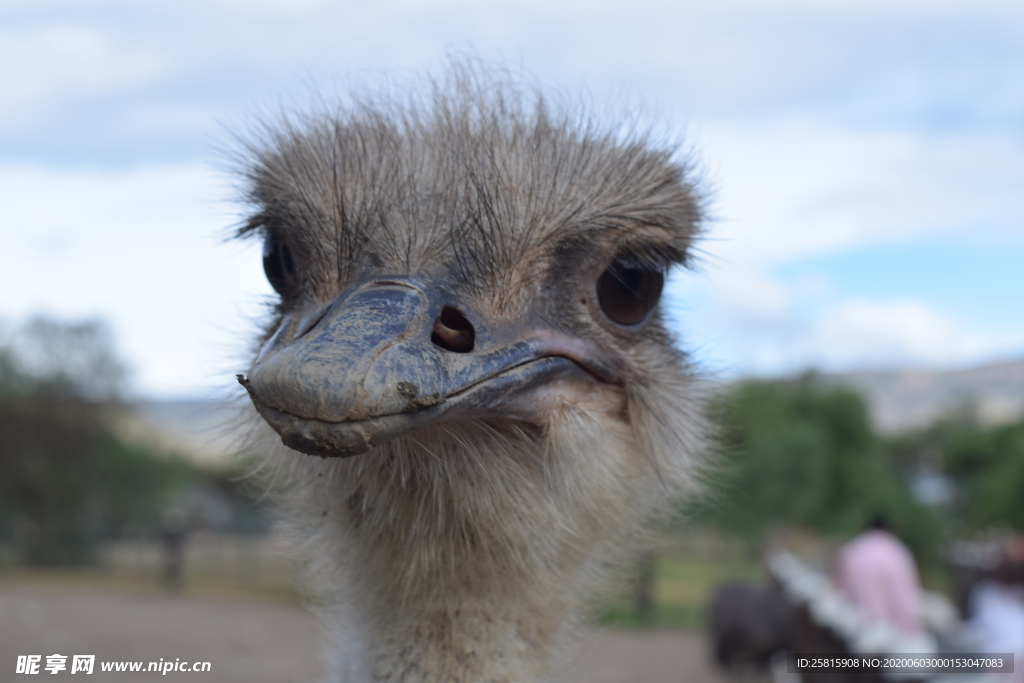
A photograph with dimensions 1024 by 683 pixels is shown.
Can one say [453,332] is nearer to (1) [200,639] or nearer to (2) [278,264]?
(2) [278,264]

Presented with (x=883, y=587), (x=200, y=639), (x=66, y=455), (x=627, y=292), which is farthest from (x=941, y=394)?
(x=627, y=292)

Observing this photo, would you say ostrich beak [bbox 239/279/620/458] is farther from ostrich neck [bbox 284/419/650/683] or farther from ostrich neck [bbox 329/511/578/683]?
ostrich neck [bbox 329/511/578/683]

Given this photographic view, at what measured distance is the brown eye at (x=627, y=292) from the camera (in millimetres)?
1697

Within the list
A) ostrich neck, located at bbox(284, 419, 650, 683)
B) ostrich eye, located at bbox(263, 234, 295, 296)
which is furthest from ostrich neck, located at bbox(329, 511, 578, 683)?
ostrich eye, located at bbox(263, 234, 295, 296)

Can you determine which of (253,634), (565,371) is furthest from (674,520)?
(253,634)

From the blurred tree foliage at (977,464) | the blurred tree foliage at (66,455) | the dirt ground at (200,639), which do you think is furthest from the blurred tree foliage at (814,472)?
the blurred tree foliage at (66,455)

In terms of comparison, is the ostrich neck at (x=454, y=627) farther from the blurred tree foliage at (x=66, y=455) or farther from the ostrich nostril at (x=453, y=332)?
the blurred tree foliage at (x=66, y=455)

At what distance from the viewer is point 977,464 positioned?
126 ft

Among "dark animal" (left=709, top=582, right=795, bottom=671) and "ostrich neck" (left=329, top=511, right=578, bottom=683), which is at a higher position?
"dark animal" (left=709, top=582, right=795, bottom=671)

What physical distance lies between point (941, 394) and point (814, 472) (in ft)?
230

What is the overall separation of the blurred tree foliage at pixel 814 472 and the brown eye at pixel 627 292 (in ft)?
43.6

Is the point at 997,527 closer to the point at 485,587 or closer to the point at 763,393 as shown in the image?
the point at 763,393

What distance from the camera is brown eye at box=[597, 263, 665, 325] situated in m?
1.70

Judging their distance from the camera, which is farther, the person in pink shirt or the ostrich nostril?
the person in pink shirt
